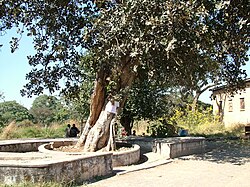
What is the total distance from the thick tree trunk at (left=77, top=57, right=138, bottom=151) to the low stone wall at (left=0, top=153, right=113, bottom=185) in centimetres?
355

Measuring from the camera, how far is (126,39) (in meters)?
9.70

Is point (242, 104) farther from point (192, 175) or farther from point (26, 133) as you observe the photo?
point (192, 175)

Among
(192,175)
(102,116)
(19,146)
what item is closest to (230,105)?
(102,116)

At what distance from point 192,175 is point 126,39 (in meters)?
4.27

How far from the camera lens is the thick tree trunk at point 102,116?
39.4ft

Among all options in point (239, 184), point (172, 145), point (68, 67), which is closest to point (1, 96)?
point (68, 67)

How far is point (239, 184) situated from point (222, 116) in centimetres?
2893

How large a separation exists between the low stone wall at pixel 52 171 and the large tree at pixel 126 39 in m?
3.34

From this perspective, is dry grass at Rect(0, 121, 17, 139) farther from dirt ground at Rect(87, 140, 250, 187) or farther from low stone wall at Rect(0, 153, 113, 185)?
low stone wall at Rect(0, 153, 113, 185)

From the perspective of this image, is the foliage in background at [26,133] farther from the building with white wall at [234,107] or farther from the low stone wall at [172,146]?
the building with white wall at [234,107]

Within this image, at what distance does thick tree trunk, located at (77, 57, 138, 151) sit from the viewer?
12.0 metres

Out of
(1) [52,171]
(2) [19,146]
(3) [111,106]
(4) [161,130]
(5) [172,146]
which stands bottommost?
(1) [52,171]

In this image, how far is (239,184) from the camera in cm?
805

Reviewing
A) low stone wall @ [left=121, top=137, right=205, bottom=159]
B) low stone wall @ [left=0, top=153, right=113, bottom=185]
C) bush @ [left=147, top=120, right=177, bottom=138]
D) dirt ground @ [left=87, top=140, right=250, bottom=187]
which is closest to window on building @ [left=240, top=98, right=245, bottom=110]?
bush @ [left=147, top=120, right=177, bottom=138]
